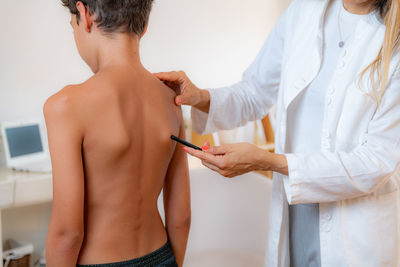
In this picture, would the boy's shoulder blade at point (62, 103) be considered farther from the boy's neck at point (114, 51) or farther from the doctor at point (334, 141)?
the doctor at point (334, 141)

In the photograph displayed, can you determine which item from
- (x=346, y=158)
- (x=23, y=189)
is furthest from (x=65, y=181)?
(x=23, y=189)

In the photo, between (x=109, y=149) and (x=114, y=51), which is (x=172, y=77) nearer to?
(x=114, y=51)

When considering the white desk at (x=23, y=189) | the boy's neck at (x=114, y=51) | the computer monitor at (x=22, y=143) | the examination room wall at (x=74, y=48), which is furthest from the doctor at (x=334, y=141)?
the examination room wall at (x=74, y=48)

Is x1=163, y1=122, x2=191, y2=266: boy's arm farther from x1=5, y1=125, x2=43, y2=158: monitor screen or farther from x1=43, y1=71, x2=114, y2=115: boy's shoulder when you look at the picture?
x1=5, y1=125, x2=43, y2=158: monitor screen

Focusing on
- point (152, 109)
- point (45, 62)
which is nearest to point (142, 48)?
point (45, 62)

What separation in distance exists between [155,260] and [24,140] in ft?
4.73

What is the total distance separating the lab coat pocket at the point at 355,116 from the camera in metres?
1.11

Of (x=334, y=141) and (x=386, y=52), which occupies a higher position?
(x=386, y=52)

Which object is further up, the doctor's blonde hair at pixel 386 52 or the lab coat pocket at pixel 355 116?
the doctor's blonde hair at pixel 386 52

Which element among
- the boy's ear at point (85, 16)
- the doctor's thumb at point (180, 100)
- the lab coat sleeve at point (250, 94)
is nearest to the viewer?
the boy's ear at point (85, 16)

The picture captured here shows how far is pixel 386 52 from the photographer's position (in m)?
1.08

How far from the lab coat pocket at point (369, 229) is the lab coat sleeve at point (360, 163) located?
7cm

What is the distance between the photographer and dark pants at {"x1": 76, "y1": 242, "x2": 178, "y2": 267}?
99 cm

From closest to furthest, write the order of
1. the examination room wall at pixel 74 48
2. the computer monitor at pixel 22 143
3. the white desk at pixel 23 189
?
the white desk at pixel 23 189
the computer monitor at pixel 22 143
the examination room wall at pixel 74 48
